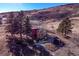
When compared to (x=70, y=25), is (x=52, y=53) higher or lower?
lower

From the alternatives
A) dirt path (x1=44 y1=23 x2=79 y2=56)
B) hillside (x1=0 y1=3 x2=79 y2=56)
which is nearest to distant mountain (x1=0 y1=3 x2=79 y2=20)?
hillside (x1=0 y1=3 x2=79 y2=56)

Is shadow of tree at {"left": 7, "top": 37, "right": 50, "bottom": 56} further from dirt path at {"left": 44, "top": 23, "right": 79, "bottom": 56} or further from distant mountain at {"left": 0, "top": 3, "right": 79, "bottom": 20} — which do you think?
distant mountain at {"left": 0, "top": 3, "right": 79, "bottom": 20}

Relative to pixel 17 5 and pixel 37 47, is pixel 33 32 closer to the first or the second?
pixel 37 47

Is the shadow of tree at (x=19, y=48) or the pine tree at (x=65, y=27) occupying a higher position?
the pine tree at (x=65, y=27)

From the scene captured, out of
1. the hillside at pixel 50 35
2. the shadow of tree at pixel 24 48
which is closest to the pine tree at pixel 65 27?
the hillside at pixel 50 35

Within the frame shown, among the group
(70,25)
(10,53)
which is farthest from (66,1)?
(10,53)

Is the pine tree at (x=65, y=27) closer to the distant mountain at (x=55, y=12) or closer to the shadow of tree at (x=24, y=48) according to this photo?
the distant mountain at (x=55, y=12)
